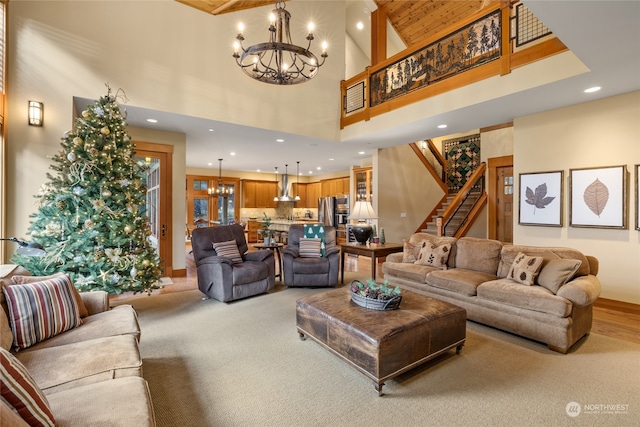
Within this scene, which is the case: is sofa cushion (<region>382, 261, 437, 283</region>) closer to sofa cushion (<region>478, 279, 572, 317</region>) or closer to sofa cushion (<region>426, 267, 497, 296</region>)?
sofa cushion (<region>426, 267, 497, 296</region>)

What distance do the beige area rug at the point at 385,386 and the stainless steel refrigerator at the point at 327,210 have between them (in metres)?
7.80

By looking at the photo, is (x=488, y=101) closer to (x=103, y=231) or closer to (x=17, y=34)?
(x=103, y=231)

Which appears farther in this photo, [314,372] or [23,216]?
[23,216]

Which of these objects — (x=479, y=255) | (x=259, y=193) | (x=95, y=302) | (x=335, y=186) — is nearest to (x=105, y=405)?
(x=95, y=302)

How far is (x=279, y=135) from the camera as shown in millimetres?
6016

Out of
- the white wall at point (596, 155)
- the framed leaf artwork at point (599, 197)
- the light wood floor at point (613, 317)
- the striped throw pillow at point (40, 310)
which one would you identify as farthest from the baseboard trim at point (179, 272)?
the framed leaf artwork at point (599, 197)

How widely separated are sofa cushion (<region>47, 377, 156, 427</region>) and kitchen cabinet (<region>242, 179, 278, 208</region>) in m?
10.9

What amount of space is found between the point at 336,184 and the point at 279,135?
6216 millimetres

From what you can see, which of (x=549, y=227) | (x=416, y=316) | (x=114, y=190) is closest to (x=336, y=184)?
(x=549, y=227)

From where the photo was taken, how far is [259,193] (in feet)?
40.9

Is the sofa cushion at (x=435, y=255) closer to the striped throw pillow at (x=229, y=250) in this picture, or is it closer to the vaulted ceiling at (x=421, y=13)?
the striped throw pillow at (x=229, y=250)

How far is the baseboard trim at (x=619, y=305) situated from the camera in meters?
3.82

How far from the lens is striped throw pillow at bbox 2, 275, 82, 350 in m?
1.92

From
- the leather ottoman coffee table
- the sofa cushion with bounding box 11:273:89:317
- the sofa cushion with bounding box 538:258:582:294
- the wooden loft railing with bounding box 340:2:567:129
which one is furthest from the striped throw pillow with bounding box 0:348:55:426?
the wooden loft railing with bounding box 340:2:567:129
